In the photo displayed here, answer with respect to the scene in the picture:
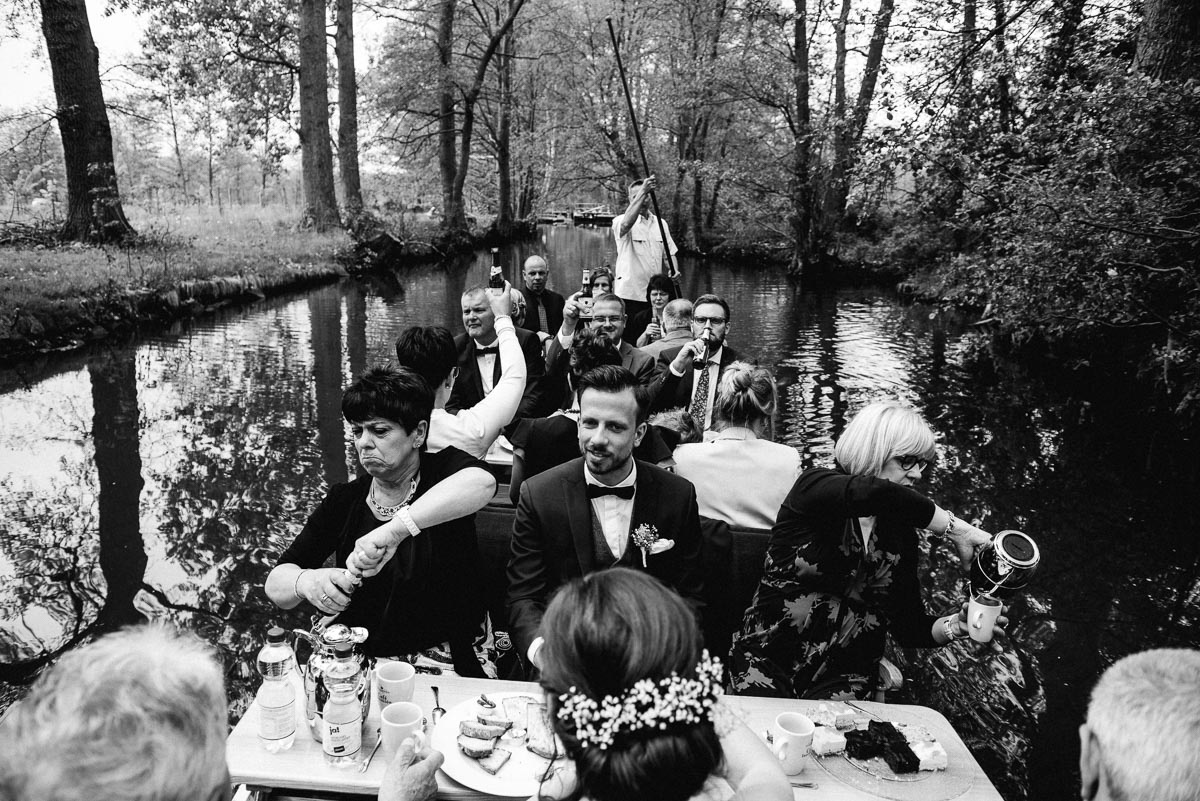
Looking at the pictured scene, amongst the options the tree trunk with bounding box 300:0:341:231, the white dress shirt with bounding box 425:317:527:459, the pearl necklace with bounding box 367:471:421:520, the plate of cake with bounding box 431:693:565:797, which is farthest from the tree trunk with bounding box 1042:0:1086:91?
the tree trunk with bounding box 300:0:341:231

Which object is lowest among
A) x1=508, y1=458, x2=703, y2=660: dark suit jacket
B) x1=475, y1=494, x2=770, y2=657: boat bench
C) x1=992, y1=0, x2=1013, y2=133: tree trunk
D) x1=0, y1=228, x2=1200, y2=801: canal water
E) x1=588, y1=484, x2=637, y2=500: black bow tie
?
x1=0, y1=228, x2=1200, y2=801: canal water

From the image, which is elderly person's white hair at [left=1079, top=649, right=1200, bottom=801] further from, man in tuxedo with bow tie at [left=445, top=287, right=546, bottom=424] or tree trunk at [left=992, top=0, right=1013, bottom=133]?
tree trunk at [left=992, top=0, right=1013, bottom=133]

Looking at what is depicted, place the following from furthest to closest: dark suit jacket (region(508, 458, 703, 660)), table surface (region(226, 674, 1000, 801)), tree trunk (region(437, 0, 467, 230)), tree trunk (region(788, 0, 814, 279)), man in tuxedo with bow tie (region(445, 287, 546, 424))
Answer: tree trunk (region(437, 0, 467, 230))
tree trunk (region(788, 0, 814, 279))
man in tuxedo with bow tie (region(445, 287, 546, 424))
dark suit jacket (region(508, 458, 703, 660))
table surface (region(226, 674, 1000, 801))

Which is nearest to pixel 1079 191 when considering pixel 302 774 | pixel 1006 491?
pixel 1006 491

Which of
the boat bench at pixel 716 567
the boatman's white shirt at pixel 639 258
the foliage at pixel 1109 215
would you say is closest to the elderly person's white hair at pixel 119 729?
the boat bench at pixel 716 567

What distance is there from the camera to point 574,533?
281 cm

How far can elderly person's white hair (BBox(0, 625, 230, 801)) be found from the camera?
1084mm

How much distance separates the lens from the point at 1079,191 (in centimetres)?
680

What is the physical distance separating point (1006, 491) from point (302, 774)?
6052mm

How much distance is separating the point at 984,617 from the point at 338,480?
5068 mm

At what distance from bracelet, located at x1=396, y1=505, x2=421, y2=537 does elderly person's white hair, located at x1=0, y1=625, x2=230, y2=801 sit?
4.32ft

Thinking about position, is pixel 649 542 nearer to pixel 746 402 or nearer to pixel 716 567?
pixel 716 567

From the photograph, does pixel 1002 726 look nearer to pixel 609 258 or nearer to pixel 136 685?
pixel 136 685

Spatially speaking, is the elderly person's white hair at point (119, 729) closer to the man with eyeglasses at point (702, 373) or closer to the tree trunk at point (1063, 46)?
the man with eyeglasses at point (702, 373)
